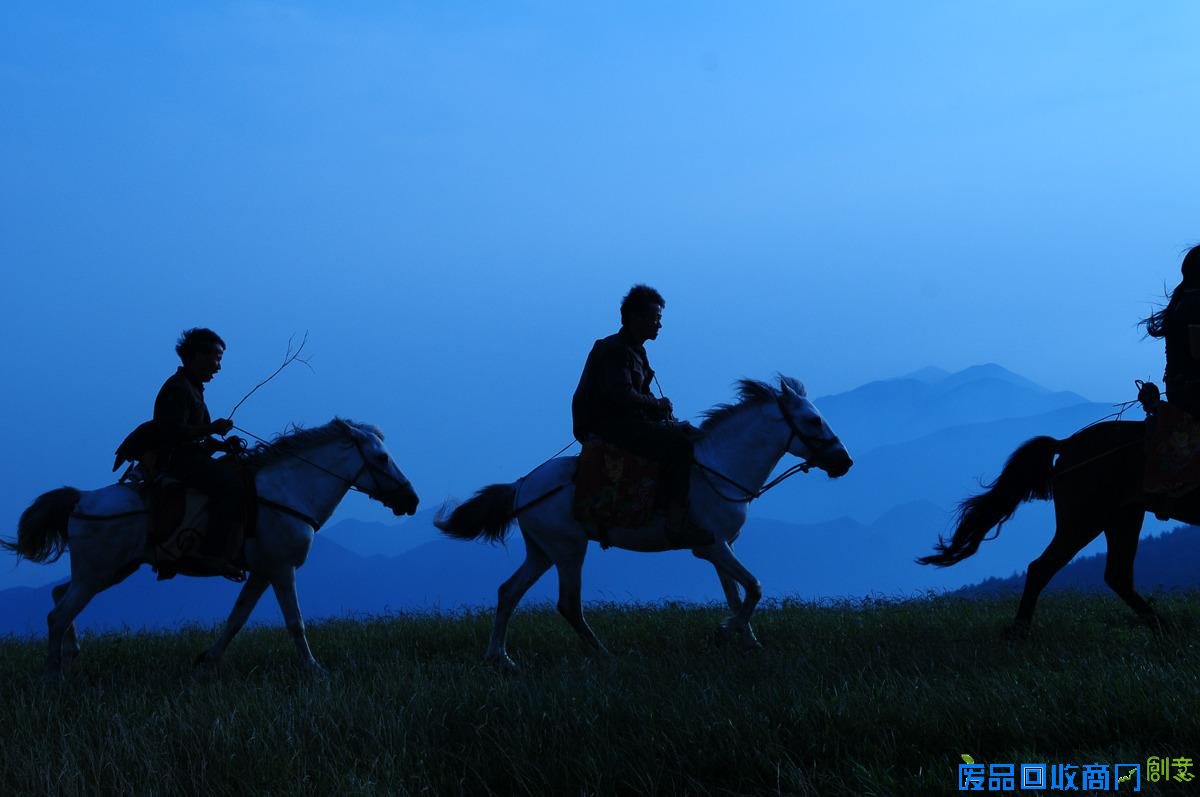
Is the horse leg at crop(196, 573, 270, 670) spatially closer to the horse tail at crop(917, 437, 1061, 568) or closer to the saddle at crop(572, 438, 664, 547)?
the saddle at crop(572, 438, 664, 547)

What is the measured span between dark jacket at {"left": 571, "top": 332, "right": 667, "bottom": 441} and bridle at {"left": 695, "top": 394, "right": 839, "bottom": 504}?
2.13 feet

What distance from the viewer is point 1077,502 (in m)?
9.20

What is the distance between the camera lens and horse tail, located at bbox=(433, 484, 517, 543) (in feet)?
32.8

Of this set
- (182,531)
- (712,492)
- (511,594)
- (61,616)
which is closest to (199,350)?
(182,531)

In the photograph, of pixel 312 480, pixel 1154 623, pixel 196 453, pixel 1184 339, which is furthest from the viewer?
pixel 312 480

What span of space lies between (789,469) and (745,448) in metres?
0.42

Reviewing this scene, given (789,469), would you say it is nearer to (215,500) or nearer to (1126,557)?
(1126,557)

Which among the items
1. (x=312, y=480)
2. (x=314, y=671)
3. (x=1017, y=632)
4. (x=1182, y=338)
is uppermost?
(x=1182, y=338)

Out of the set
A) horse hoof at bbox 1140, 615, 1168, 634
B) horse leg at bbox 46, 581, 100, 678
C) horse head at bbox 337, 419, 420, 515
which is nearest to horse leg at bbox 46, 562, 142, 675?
horse leg at bbox 46, 581, 100, 678

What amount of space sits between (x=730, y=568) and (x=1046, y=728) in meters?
3.93

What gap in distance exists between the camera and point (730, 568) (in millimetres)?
9359

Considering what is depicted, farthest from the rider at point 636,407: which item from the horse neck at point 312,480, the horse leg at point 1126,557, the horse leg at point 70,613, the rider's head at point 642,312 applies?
the horse leg at point 70,613

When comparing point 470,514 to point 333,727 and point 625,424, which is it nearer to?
point 625,424

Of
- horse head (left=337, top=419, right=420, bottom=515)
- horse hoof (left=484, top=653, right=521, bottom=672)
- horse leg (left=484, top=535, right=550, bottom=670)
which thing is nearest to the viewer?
horse hoof (left=484, top=653, right=521, bottom=672)
